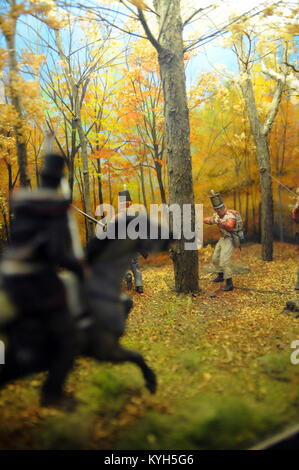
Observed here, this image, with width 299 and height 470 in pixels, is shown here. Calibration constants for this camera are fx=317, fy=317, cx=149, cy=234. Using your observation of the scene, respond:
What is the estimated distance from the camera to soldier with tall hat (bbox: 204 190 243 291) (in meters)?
5.72

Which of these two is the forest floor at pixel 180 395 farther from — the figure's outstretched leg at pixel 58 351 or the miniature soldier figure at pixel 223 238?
the miniature soldier figure at pixel 223 238

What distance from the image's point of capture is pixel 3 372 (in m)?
2.05

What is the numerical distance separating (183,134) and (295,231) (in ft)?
23.1

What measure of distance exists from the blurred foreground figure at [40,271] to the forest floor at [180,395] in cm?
56

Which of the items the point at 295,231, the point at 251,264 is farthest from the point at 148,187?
the point at 295,231

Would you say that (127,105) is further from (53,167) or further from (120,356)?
(120,356)

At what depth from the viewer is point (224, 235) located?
6176 mm

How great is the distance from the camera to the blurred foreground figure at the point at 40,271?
1.72 metres

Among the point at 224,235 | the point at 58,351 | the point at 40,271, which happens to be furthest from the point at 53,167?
the point at 224,235

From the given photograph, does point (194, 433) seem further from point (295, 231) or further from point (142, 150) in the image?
point (295, 231)

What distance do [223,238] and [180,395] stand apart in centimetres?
414

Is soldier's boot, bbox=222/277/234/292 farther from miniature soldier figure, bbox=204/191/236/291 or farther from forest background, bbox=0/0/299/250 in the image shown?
forest background, bbox=0/0/299/250

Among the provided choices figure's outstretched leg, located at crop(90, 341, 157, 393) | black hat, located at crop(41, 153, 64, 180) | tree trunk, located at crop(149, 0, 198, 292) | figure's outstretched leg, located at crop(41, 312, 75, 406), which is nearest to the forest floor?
figure's outstretched leg, located at crop(90, 341, 157, 393)

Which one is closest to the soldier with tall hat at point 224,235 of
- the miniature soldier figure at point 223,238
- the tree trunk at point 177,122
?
the miniature soldier figure at point 223,238
